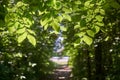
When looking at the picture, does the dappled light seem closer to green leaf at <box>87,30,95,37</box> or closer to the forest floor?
green leaf at <box>87,30,95,37</box>

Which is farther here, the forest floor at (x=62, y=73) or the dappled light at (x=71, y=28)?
the forest floor at (x=62, y=73)

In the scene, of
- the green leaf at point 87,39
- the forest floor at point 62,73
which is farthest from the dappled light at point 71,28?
the forest floor at point 62,73

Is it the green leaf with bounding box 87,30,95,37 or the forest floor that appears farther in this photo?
the forest floor

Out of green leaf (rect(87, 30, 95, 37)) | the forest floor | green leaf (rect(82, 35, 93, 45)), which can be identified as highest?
green leaf (rect(87, 30, 95, 37))

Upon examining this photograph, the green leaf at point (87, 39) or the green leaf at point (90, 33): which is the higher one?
the green leaf at point (90, 33)

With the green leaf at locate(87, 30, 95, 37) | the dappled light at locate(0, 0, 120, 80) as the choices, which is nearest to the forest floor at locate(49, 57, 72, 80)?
the dappled light at locate(0, 0, 120, 80)

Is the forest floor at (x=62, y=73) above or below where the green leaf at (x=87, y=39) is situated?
below

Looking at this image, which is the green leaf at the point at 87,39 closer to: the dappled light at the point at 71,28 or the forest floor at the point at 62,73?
the dappled light at the point at 71,28

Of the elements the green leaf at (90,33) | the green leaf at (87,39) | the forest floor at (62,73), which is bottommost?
the forest floor at (62,73)

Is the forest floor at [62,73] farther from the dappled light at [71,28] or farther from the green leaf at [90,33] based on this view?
the green leaf at [90,33]

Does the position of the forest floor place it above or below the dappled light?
below

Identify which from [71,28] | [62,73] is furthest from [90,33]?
[62,73]

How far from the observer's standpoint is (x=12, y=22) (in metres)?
2.78

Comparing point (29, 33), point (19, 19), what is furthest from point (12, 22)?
point (29, 33)
